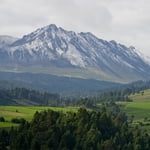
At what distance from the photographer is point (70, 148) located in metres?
130

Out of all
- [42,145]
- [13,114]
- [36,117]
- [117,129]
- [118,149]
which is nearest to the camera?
[42,145]

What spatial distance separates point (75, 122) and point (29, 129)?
760 inches

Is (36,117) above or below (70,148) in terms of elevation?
above

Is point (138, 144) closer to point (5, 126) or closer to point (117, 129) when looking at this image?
point (117, 129)

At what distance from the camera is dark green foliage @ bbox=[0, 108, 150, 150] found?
124m

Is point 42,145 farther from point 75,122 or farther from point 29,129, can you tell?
point 75,122

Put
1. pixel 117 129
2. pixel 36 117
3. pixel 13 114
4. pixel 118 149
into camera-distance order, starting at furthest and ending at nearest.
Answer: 1. pixel 13 114
2. pixel 117 129
3. pixel 36 117
4. pixel 118 149

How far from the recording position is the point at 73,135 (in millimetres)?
134000

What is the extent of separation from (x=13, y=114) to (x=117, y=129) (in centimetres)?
6013

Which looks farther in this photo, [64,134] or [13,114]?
[13,114]

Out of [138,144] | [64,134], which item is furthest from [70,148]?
[138,144]

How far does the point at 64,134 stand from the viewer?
13012 cm

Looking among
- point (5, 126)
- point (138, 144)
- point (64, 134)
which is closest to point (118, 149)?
point (138, 144)

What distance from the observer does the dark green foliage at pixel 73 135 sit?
408 ft
